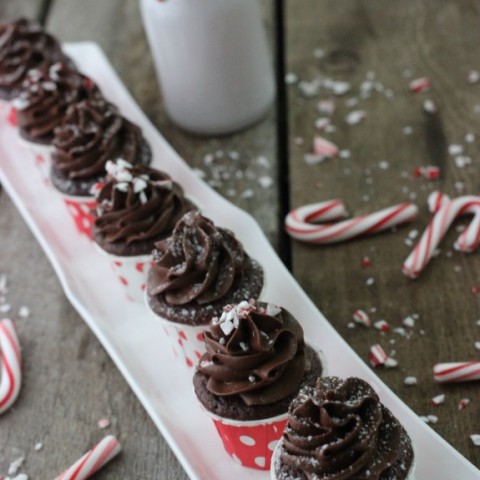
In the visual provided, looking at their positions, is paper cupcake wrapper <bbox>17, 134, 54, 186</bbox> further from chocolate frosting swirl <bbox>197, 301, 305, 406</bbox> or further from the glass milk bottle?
chocolate frosting swirl <bbox>197, 301, 305, 406</bbox>

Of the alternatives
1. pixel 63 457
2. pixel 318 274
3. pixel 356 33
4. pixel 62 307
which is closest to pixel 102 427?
pixel 63 457

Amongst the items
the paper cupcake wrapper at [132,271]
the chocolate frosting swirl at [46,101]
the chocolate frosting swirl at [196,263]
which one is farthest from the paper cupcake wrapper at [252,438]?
the chocolate frosting swirl at [46,101]

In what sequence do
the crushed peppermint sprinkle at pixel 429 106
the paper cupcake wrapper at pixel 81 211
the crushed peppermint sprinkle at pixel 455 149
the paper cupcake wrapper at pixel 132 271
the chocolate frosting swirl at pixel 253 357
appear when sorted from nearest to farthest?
the chocolate frosting swirl at pixel 253 357 → the paper cupcake wrapper at pixel 132 271 → the paper cupcake wrapper at pixel 81 211 → the crushed peppermint sprinkle at pixel 455 149 → the crushed peppermint sprinkle at pixel 429 106

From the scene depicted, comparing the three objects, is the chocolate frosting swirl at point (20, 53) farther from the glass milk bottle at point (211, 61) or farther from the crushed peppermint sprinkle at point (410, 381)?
the crushed peppermint sprinkle at point (410, 381)

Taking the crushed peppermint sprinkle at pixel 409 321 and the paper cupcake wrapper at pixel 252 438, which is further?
the crushed peppermint sprinkle at pixel 409 321

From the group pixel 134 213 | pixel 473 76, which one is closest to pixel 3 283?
pixel 134 213

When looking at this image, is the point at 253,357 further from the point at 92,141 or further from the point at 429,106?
the point at 429,106

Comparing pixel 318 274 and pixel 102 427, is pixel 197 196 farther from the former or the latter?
pixel 102 427
